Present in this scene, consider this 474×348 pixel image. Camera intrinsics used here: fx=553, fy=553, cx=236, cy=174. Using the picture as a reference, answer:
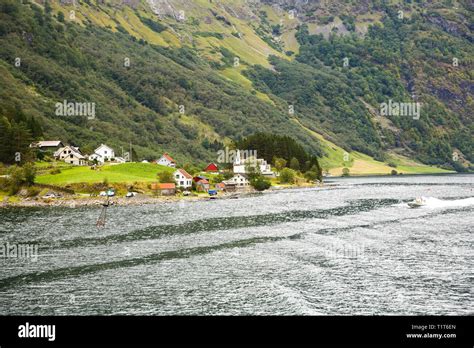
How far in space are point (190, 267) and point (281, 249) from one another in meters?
15.8

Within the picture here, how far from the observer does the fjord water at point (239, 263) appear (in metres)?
44.9

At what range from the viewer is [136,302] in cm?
4541

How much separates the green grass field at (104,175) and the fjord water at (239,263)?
96.3ft

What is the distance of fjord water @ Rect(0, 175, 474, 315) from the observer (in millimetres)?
44938

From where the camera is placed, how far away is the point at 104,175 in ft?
483

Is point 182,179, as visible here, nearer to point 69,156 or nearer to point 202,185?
point 202,185

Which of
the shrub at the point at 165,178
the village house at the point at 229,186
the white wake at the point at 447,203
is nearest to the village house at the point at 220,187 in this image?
the village house at the point at 229,186

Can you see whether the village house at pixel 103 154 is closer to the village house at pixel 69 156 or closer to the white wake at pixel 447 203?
the village house at pixel 69 156

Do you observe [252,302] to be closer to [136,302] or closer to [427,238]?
[136,302]

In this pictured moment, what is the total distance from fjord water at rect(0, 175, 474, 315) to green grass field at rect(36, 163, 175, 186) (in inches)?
1156

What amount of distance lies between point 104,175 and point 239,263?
92395mm

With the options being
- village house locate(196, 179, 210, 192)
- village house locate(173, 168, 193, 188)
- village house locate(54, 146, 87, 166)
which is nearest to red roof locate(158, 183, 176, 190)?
village house locate(173, 168, 193, 188)
